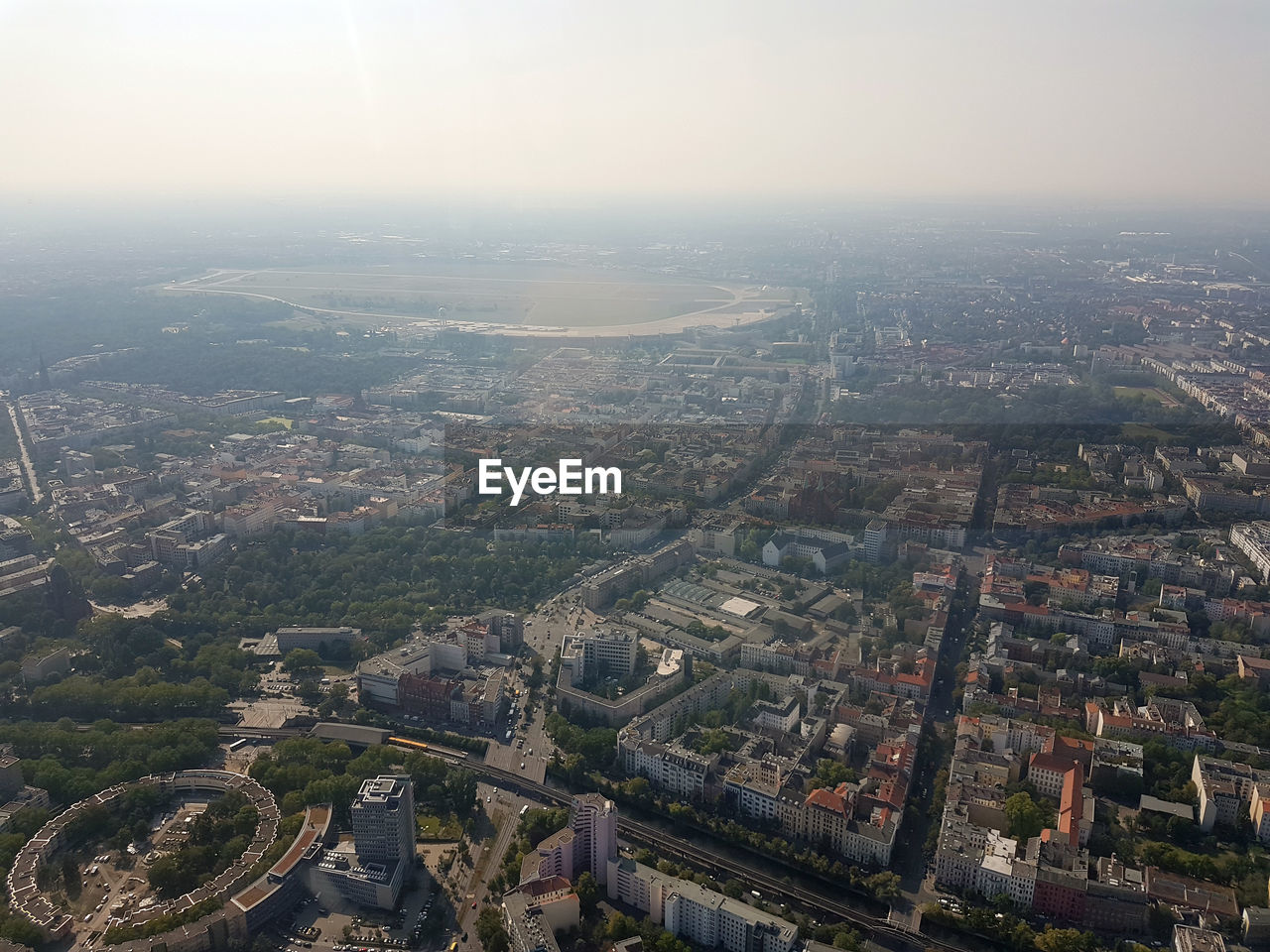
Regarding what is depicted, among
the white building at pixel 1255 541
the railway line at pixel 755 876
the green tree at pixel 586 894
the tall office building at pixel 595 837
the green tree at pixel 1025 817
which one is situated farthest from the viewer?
the white building at pixel 1255 541

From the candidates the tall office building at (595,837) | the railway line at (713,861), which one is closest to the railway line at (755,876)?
the railway line at (713,861)

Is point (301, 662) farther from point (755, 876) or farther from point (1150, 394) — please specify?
point (1150, 394)

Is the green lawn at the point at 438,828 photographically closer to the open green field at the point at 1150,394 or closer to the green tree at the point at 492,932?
the green tree at the point at 492,932

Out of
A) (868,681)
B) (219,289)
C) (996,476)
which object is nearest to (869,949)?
(868,681)

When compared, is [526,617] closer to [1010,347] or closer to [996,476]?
[996,476]

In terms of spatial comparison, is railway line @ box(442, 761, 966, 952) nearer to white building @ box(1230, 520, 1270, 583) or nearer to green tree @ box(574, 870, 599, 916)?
green tree @ box(574, 870, 599, 916)

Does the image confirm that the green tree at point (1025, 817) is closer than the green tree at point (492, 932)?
No

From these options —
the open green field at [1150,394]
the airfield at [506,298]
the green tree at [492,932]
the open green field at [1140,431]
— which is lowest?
the airfield at [506,298]

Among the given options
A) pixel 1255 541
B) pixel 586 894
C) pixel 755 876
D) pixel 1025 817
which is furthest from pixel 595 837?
pixel 1255 541
